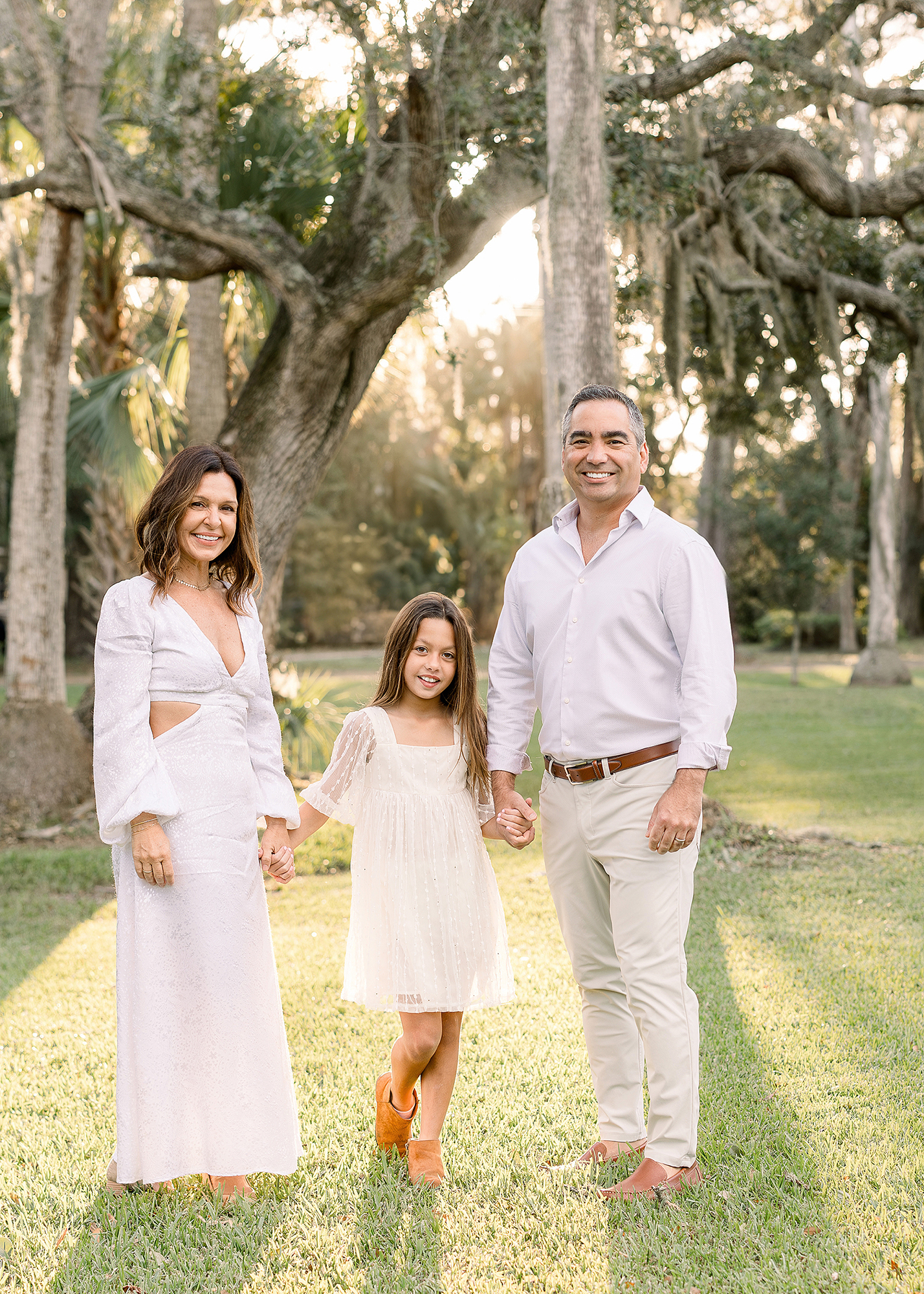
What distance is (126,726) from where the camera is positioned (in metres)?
2.93

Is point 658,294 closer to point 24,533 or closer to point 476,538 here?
point 24,533

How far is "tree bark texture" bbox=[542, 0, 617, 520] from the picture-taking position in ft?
21.5

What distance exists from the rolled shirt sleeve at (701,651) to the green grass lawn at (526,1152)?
1218 millimetres

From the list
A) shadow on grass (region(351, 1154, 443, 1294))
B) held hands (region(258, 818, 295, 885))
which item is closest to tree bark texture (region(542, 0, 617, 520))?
held hands (region(258, 818, 295, 885))

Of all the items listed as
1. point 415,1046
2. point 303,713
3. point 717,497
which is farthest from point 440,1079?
point 717,497

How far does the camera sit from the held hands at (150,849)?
2932mm

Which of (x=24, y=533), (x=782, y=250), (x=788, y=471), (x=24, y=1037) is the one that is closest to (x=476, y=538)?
(x=788, y=471)

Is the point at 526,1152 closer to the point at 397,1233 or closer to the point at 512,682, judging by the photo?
the point at 397,1233

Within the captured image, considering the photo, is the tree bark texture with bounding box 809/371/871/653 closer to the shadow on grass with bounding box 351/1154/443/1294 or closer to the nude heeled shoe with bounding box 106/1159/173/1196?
the shadow on grass with bounding box 351/1154/443/1294

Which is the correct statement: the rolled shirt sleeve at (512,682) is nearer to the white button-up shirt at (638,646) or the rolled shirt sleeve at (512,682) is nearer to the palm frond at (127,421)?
the white button-up shirt at (638,646)

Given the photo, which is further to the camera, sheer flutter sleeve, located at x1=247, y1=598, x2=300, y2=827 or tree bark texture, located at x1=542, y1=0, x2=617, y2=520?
tree bark texture, located at x1=542, y1=0, x2=617, y2=520

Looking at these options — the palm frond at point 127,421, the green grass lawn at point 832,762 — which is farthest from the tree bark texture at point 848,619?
the palm frond at point 127,421

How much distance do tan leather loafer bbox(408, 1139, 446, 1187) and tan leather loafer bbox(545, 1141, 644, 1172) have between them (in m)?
0.32

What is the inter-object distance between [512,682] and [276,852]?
86cm
